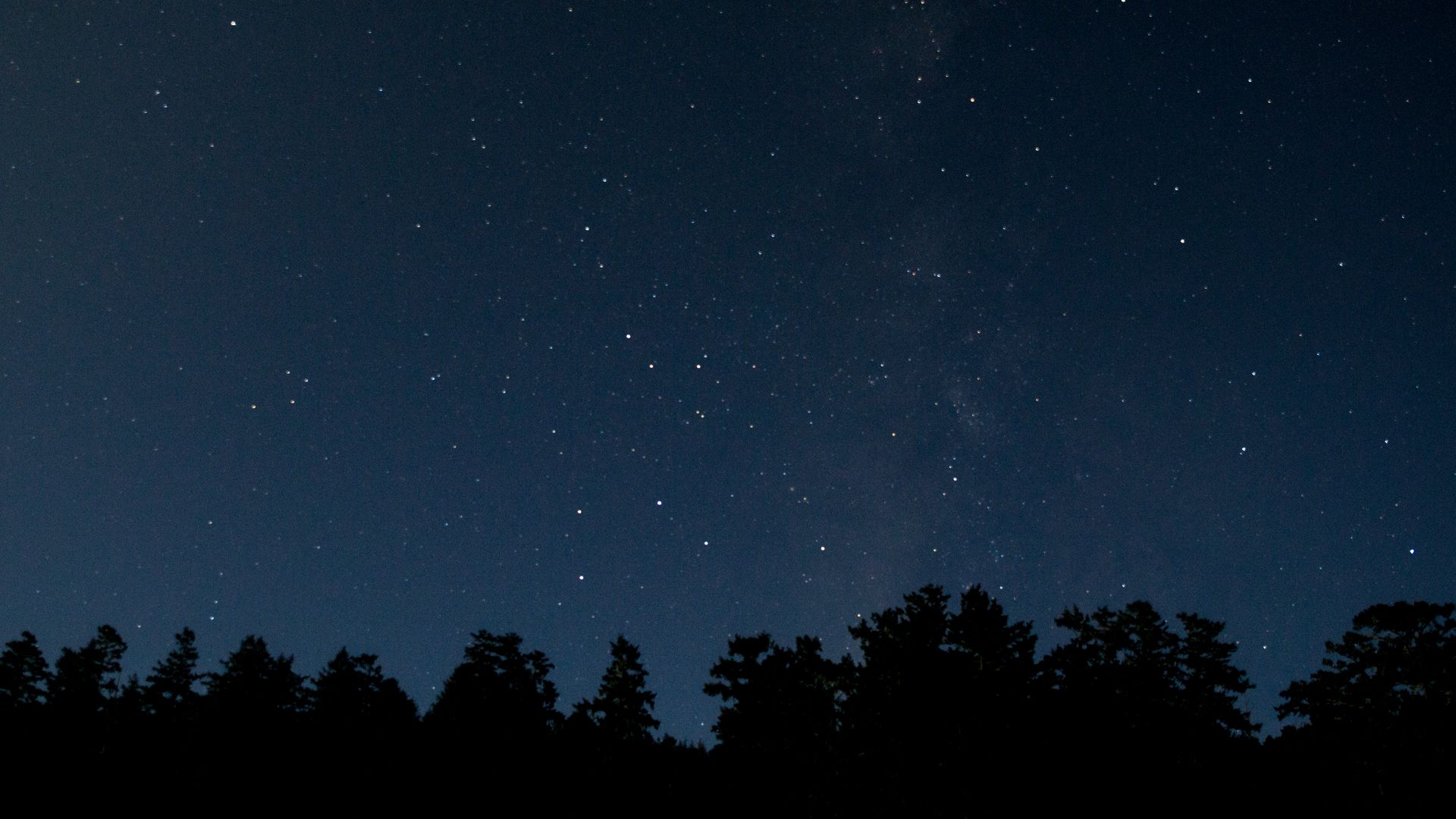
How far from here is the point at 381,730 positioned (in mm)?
33688

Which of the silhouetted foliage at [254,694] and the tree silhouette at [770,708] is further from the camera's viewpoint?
the silhouetted foliage at [254,694]

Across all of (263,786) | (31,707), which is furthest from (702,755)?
(31,707)

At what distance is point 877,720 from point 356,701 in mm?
28192

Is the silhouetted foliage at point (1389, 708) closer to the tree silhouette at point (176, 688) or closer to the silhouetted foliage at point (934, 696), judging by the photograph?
the silhouetted foliage at point (934, 696)

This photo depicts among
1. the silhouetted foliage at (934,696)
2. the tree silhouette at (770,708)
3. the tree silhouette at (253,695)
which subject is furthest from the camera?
the tree silhouette at (253,695)

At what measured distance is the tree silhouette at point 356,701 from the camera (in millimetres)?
34875

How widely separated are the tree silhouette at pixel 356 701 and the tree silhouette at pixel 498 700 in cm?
227

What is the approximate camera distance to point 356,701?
3725 centimetres

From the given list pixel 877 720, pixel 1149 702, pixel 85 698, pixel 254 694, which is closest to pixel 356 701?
pixel 254 694

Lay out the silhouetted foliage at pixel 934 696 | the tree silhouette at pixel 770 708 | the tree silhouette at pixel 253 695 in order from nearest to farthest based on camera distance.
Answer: the silhouetted foliage at pixel 934 696 < the tree silhouette at pixel 770 708 < the tree silhouette at pixel 253 695

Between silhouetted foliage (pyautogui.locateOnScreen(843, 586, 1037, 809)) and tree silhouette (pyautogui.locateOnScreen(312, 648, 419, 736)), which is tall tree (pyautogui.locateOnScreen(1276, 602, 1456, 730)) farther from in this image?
tree silhouette (pyautogui.locateOnScreen(312, 648, 419, 736))

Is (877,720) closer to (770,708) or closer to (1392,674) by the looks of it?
(770,708)

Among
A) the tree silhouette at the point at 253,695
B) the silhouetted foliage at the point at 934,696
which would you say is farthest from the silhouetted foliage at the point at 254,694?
the silhouetted foliage at the point at 934,696

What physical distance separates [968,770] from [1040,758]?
8.16 feet
